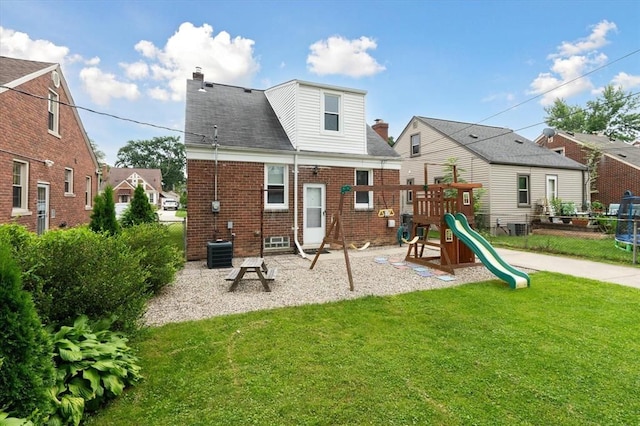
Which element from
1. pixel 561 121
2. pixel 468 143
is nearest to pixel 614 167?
pixel 468 143

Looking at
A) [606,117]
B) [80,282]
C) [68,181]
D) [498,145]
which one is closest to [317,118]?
[80,282]

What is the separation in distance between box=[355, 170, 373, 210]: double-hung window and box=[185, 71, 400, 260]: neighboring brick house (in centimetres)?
4

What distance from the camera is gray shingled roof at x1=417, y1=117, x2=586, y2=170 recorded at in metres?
16.0

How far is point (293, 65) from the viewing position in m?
13.2

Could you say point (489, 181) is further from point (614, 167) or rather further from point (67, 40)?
point (67, 40)

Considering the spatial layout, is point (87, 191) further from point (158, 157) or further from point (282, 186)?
point (158, 157)

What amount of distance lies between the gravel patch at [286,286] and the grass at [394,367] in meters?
0.52

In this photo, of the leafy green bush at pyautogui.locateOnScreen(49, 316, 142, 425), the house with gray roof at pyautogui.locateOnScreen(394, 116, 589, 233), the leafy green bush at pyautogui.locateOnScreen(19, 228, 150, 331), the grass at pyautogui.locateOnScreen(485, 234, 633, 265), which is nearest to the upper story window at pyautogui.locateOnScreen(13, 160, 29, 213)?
the leafy green bush at pyautogui.locateOnScreen(19, 228, 150, 331)

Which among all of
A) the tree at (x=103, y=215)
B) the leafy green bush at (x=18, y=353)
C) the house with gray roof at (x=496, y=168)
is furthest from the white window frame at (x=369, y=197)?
the leafy green bush at (x=18, y=353)

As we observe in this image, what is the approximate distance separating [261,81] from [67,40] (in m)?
7.97

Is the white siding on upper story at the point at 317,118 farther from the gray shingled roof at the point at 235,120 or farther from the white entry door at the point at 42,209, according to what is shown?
the white entry door at the point at 42,209

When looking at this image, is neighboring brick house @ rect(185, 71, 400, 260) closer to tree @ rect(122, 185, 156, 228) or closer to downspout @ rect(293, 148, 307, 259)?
downspout @ rect(293, 148, 307, 259)

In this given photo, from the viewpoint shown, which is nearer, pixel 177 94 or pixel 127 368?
pixel 127 368

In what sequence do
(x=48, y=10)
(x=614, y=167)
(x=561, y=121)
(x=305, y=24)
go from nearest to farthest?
1. (x=48, y=10)
2. (x=305, y=24)
3. (x=614, y=167)
4. (x=561, y=121)
